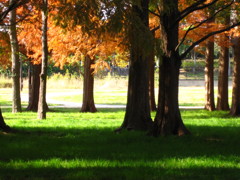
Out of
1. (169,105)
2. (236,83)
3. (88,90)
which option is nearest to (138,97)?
(169,105)

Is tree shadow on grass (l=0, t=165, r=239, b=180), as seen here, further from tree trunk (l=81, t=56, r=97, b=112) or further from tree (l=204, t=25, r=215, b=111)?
tree trunk (l=81, t=56, r=97, b=112)

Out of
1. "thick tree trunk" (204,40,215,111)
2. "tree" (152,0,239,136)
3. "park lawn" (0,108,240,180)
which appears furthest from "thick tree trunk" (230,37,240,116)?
"tree" (152,0,239,136)

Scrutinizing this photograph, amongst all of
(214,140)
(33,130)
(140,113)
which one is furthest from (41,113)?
(214,140)

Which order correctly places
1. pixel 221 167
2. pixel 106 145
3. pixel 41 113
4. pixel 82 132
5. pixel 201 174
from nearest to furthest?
pixel 201 174
pixel 221 167
pixel 106 145
pixel 82 132
pixel 41 113

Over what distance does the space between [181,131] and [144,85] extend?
2152 mm

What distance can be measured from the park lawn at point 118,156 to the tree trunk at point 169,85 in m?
0.54

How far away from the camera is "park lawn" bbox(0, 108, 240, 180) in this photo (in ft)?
21.9

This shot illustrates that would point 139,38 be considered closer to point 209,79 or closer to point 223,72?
point 223,72

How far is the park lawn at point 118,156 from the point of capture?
21.9ft

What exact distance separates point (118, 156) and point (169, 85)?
3896 millimetres

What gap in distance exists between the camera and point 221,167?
7.23 m

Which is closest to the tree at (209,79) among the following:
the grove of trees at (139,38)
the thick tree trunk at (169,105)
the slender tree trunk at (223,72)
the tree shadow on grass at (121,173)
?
the slender tree trunk at (223,72)

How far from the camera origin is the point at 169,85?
11555 millimetres

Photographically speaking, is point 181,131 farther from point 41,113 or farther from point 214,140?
point 41,113
